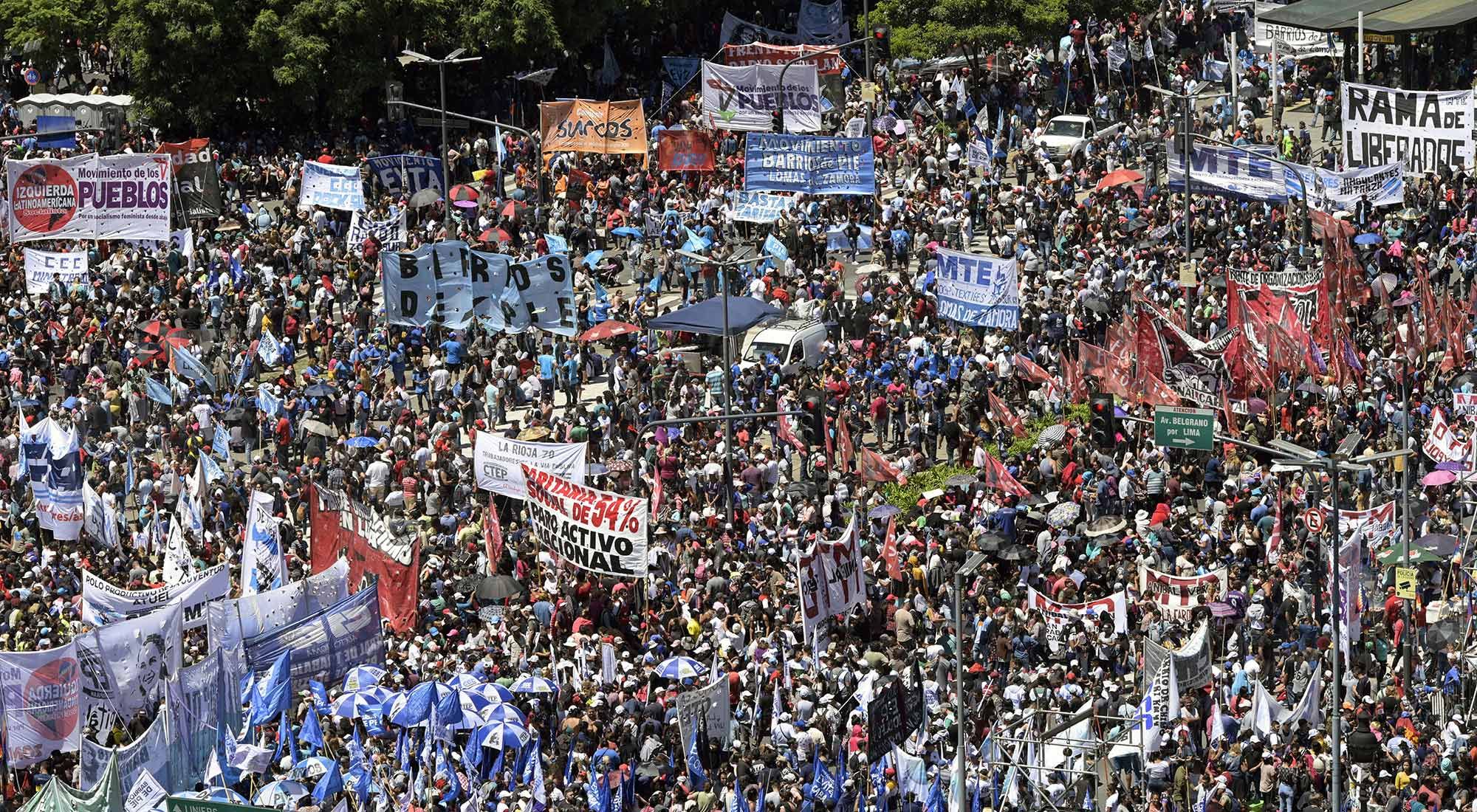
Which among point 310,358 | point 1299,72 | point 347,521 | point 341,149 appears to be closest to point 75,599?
point 347,521

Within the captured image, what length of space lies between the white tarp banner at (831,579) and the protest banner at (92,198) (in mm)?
21736

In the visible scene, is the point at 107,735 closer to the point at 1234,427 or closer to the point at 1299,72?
the point at 1234,427

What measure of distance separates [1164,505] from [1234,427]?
3.45 metres

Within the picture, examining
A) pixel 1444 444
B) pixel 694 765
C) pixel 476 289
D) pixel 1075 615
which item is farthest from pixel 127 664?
pixel 1444 444

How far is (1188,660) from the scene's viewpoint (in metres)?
36.6

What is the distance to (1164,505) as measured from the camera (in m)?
43.6

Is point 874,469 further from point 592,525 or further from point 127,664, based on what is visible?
point 127,664

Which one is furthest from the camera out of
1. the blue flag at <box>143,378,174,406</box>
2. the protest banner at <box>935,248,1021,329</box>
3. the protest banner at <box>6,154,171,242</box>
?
the protest banner at <box>6,154,171,242</box>

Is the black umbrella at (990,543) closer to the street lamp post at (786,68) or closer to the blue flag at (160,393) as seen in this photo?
the blue flag at (160,393)

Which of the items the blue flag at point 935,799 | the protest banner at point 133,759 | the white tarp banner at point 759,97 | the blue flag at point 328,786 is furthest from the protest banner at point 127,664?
the white tarp banner at point 759,97

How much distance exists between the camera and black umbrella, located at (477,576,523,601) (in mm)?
41406

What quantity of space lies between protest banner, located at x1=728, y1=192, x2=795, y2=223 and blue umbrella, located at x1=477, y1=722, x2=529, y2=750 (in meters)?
22.8

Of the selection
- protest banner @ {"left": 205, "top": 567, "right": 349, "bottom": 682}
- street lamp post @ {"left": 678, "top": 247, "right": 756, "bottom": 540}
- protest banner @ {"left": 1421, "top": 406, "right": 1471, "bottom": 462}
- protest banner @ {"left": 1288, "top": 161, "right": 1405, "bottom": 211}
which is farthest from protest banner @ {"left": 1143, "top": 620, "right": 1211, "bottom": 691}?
protest banner @ {"left": 1288, "top": 161, "right": 1405, "bottom": 211}

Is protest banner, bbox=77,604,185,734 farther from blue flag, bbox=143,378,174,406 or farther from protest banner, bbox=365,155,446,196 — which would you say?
protest banner, bbox=365,155,446,196
